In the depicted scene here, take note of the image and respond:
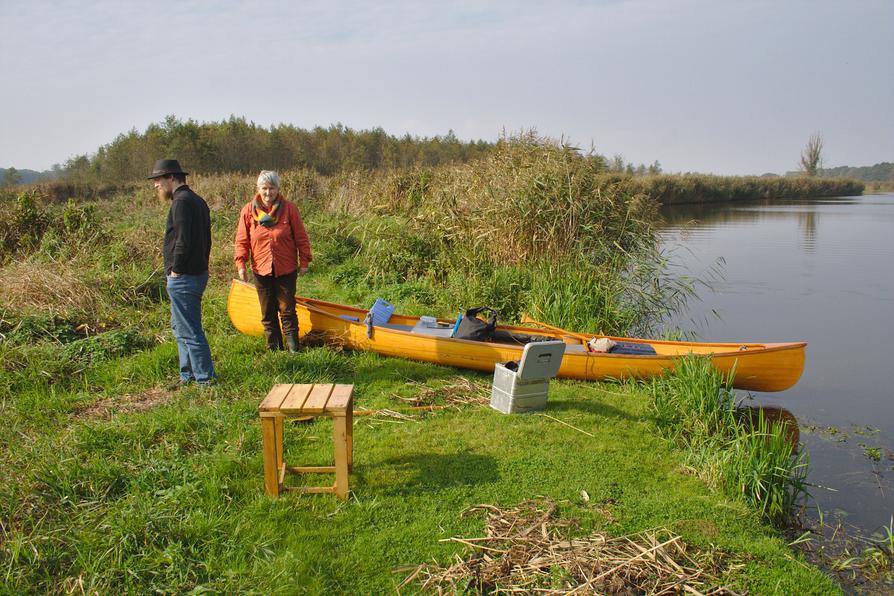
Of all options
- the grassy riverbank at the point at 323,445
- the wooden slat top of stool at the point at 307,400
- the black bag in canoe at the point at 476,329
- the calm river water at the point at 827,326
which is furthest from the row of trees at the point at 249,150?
the wooden slat top of stool at the point at 307,400

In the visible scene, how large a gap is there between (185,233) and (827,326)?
9746 millimetres

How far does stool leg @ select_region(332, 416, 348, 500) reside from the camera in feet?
11.0

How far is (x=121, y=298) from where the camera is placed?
7.76 metres

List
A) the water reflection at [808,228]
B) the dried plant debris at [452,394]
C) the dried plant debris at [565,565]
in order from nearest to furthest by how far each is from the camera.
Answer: the dried plant debris at [565,565], the dried plant debris at [452,394], the water reflection at [808,228]

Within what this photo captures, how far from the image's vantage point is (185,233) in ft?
15.8

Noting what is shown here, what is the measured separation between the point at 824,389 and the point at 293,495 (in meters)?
6.56

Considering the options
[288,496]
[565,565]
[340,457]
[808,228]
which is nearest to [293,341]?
[288,496]

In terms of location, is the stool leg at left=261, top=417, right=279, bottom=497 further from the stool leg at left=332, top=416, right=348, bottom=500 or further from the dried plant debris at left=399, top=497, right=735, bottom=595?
the dried plant debris at left=399, top=497, right=735, bottom=595

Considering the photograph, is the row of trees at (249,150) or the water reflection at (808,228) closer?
the water reflection at (808,228)

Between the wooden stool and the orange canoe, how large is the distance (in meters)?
2.40

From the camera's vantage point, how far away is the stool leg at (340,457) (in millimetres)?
3367

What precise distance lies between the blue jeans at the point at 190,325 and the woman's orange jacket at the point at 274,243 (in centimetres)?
77

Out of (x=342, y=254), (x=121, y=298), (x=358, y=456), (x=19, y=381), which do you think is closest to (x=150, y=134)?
(x=342, y=254)

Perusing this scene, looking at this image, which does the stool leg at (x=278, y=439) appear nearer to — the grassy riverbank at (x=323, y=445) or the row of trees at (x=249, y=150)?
the grassy riverbank at (x=323, y=445)
